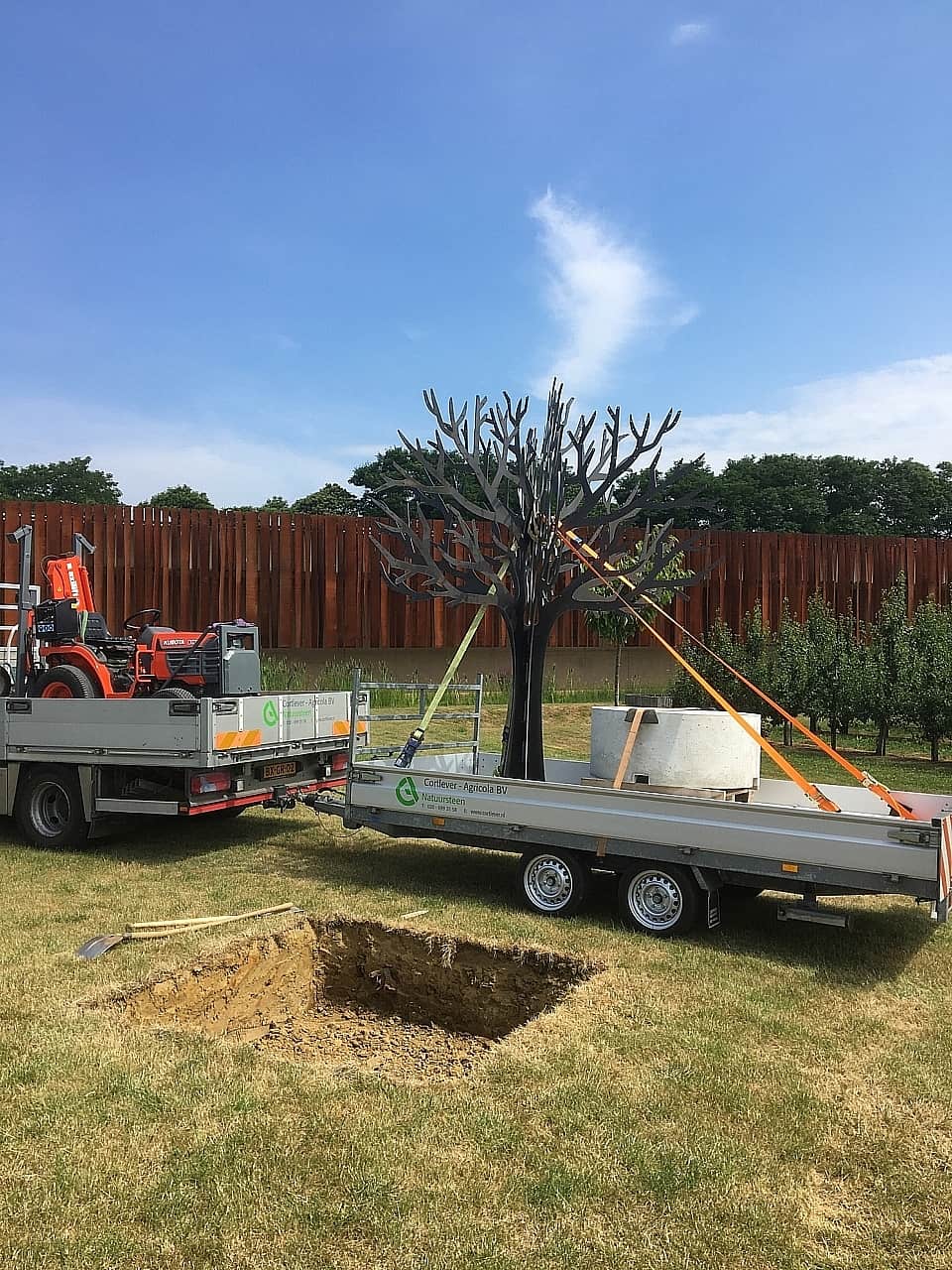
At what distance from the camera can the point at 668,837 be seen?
691 centimetres

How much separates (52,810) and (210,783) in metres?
2.04

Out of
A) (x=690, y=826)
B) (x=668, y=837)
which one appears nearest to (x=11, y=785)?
(x=668, y=837)

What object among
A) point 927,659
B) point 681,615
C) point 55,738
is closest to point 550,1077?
point 55,738

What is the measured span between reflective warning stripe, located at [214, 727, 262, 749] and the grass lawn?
2161 millimetres

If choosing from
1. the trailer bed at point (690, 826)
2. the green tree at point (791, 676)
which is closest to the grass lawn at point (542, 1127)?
the trailer bed at point (690, 826)

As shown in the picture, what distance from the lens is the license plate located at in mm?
9836

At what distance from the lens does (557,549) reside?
9125mm

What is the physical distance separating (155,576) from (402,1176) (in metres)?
18.9

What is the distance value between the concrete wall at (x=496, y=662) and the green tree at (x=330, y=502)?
33.4 metres

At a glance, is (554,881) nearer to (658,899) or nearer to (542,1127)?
(658,899)

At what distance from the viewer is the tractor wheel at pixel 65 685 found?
1023cm

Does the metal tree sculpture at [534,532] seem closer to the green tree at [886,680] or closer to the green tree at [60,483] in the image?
the green tree at [886,680]

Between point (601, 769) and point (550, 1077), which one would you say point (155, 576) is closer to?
point (601, 769)

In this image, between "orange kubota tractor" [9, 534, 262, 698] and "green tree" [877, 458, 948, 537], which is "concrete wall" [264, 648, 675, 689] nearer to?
"orange kubota tractor" [9, 534, 262, 698]
